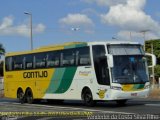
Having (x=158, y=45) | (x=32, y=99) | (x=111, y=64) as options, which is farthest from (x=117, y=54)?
(x=158, y=45)

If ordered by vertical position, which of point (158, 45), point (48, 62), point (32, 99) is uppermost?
point (158, 45)

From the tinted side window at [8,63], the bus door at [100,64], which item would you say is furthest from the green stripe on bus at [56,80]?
the tinted side window at [8,63]

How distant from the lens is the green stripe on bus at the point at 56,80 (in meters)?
27.6

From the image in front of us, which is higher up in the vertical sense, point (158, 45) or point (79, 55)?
point (158, 45)

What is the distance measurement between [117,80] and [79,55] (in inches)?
111

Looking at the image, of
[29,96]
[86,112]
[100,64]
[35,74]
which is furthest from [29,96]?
[86,112]

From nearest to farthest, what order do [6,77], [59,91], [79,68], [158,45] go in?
[79,68] → [59,91] → [6,77] → [158,45]

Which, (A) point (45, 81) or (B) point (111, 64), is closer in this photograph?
(B) point (111, 64)

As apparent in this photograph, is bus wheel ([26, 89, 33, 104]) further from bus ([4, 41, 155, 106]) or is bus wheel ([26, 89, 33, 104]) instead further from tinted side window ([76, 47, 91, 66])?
tinted side window ([76, 47, 91, 66])

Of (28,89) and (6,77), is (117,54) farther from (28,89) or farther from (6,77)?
(6,77)

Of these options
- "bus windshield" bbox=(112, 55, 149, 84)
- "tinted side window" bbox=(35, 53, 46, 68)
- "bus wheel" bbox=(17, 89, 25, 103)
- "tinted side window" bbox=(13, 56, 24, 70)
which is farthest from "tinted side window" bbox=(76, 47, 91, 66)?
"bus wheel" bbox=(17, 89, 25, 103)

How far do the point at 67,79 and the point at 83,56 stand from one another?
2066 millimetres

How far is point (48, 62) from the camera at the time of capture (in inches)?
1131

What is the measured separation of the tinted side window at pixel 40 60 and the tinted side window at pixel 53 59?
0.46 m
